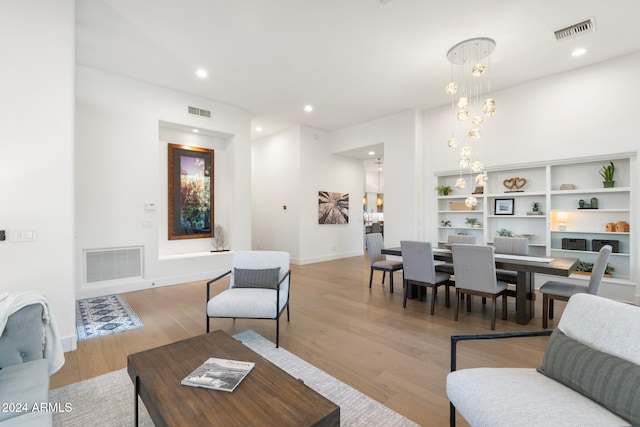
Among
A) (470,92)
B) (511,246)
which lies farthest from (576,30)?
(511,246)

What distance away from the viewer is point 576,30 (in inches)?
142

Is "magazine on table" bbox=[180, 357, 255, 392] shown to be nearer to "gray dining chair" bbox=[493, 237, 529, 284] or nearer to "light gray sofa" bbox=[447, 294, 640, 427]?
"light gray sofa" bbox=[447, 294, 640, 427]

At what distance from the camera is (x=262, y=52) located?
4.20 m

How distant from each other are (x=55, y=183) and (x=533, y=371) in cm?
399

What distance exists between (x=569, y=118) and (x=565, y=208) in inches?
57.6

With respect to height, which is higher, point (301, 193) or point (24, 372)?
point (301, 193)

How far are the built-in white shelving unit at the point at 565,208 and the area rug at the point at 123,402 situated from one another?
4.58 meters

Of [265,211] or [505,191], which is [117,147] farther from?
[505,191]

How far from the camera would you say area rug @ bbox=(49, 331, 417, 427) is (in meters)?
1.88

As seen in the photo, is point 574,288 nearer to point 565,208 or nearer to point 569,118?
point 565,208

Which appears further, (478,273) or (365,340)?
(478,273)

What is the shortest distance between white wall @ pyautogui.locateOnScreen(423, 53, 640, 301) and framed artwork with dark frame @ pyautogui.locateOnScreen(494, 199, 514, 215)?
2.45 feet

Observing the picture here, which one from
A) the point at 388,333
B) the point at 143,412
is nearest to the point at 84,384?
the point at 143,412

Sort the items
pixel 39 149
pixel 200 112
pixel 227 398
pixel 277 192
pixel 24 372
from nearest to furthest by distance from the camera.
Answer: pixel 227 398 < pixel 24 372 < pixel 39 149 < pixel 200 112 < pixel 277 192
